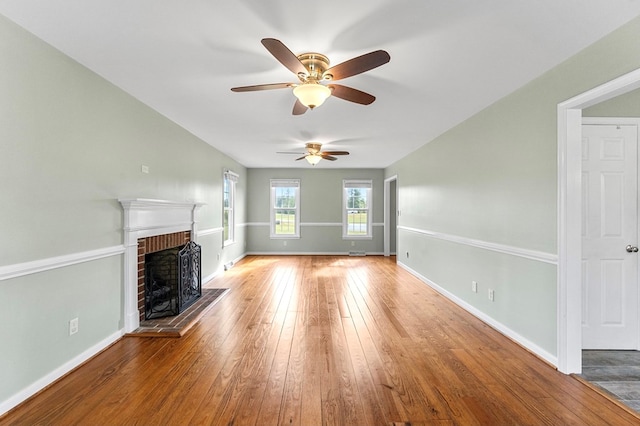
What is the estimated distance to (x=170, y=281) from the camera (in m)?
3.71

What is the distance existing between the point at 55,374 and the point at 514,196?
421cm

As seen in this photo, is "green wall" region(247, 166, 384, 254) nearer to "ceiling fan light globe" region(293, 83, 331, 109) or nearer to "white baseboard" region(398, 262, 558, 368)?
"white baseboard" region(398, 262, 558, 368)

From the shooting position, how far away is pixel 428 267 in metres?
5.04

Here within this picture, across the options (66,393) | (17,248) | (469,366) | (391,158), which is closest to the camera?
(17,248)

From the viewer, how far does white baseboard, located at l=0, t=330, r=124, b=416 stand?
1848mm

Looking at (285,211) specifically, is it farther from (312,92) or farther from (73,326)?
(312,92)

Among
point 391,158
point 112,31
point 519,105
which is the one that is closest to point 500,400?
point 519,105

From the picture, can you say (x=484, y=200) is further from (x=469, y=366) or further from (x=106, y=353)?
(x=106, y=353)

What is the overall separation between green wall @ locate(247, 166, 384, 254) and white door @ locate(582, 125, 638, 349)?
18.1ft

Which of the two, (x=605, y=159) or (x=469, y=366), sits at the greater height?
(x=605, y=159)

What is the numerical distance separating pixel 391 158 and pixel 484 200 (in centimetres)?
334

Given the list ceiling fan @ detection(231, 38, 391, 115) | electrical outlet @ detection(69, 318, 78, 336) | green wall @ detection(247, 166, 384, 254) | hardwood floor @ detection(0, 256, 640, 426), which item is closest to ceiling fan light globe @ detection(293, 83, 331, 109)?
ceiling fan @ detection(231, 38, 391, 115)

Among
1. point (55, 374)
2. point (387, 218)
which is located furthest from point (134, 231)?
point (387, 218)

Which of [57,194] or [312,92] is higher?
[312,92]
